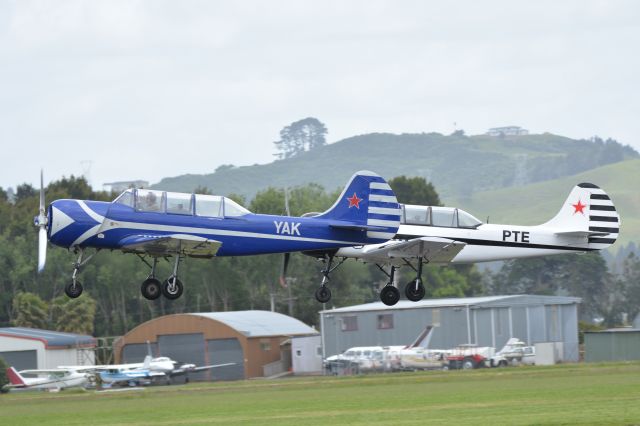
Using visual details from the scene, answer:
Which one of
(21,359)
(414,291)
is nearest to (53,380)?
(21,359)

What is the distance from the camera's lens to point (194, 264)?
328ft

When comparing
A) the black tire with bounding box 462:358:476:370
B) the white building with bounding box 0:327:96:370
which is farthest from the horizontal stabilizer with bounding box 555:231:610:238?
the white building with bounding box 0:327:96:370

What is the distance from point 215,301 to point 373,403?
53655mm

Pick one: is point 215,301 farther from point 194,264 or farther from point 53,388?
point 53,388

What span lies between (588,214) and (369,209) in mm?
9607

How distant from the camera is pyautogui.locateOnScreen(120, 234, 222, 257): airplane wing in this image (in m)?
33.1

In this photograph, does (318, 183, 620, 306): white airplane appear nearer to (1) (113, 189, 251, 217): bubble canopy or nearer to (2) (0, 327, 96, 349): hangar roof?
(1) (113, 189, 251, 217): bubble canopy

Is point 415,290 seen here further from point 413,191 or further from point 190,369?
point 413,191

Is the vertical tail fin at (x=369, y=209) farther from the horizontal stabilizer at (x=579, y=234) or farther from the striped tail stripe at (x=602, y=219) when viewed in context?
the striped tail stripe at (x=602, y=219)

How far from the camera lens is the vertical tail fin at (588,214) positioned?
41156 mm

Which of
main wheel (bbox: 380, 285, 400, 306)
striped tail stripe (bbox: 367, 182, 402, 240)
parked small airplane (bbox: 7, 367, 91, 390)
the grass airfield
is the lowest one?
the grass airfield

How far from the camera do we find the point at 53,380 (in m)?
77.3

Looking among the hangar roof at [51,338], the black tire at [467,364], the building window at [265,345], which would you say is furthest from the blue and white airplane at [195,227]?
the hangar roof at [51,338]

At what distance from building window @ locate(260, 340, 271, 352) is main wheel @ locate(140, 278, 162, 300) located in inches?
1992
